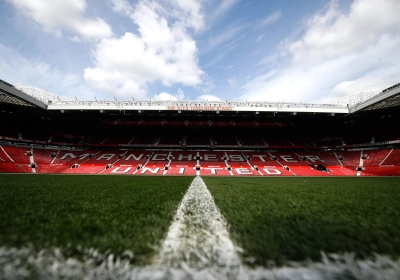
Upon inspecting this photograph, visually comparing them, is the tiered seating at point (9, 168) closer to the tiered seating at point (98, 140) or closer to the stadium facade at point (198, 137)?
the stadium facade at point (198, 137)

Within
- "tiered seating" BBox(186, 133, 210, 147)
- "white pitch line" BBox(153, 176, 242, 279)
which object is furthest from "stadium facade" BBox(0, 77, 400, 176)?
"white pitch line" BBox(153, 176, 242, 279)

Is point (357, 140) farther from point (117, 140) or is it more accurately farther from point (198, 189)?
point (117, 140)

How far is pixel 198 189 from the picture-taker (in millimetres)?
4418

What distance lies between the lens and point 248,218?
1.49m

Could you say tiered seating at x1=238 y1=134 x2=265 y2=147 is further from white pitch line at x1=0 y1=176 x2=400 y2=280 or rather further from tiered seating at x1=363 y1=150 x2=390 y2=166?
white pitch line at x1=0 y1=176 x2=400 y2=280

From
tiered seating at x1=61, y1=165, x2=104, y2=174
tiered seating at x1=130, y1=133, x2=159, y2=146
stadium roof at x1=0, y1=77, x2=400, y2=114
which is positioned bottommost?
tiered seating at x1=61, y1=165, x2=104, y2=174

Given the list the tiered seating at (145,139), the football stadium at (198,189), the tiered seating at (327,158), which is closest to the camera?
the football stadium at (198,189)

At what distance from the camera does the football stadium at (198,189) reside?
2.54ft

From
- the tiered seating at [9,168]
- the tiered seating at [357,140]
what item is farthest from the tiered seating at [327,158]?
the tiered seating at [9,168]

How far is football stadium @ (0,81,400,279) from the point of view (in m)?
0.77

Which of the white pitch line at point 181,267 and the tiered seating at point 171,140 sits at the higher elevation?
the tiered seating at point 171,140

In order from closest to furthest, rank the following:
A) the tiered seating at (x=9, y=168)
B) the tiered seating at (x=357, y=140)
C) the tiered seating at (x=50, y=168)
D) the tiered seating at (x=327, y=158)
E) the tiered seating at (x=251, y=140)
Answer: the tiered seating at (x=9, y=168) < the tiered seating at (x=50, y=168) < the tiered seating at (x=327, y=158) < the tiered seating at (x=357, y=140) < the tiered seating at (x=251, y=140)

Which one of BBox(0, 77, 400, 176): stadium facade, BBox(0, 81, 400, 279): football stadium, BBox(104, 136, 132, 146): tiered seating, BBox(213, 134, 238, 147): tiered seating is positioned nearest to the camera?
BBox(0, 81, 400, 279): football stadium

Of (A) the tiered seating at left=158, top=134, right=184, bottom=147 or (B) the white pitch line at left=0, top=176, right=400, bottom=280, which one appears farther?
(A) the tiered seating at left=158, top=134, right=184, bottom=147
